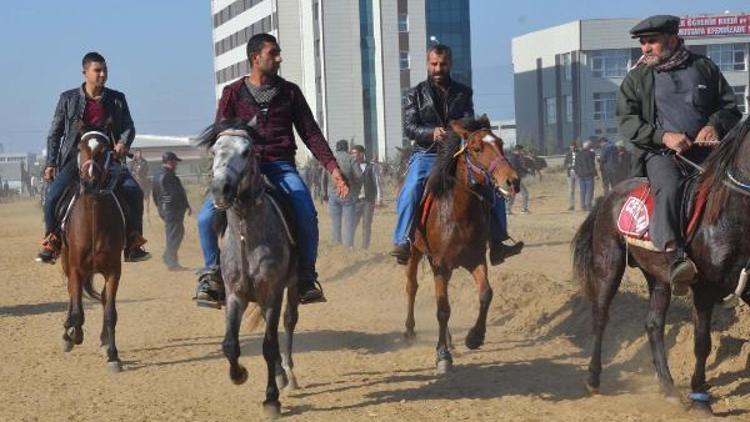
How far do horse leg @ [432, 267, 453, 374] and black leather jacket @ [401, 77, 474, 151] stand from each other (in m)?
1.42

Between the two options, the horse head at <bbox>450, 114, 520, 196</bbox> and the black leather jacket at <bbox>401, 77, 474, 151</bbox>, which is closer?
the horse head at <bbox>450, 114, 520, 196</bbox>

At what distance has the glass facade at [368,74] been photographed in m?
83.8

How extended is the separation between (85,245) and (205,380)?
2.11 meters

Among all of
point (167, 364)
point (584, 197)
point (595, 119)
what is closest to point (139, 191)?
point (167, 364)

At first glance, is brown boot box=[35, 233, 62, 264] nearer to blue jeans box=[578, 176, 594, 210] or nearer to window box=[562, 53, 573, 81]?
blue jeans box=[578, 176, 594, 210]

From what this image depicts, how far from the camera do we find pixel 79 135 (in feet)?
39.5

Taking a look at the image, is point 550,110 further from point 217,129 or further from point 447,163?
point 217,129

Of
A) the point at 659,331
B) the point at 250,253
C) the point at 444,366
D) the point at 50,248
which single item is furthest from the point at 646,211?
the point at 50,248

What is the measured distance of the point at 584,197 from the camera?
3447cm

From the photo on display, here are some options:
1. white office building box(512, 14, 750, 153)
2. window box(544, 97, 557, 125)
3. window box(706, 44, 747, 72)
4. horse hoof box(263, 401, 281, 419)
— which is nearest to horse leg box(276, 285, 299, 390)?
horse hoof box(263, 401, 281, 419)

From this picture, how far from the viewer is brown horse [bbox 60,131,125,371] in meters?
11.5

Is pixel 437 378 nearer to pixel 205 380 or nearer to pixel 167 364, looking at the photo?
pixel 205 380

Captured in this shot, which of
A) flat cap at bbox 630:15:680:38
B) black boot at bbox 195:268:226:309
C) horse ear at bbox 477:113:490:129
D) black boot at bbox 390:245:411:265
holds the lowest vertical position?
black boot at bbox 390:245:411:265

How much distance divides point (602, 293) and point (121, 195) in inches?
208
